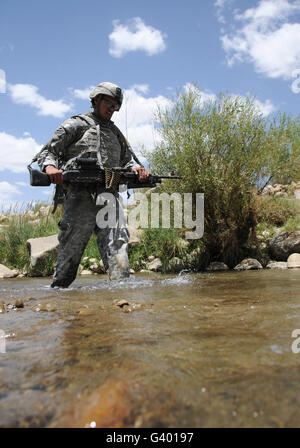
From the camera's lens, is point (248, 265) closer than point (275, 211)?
Yes

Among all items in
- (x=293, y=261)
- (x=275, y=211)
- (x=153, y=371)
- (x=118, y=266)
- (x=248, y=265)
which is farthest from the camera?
(x=275, y=211)

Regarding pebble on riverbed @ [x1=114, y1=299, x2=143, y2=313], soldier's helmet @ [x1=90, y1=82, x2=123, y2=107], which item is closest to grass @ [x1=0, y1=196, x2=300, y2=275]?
soldier's helmet @ [x1=90, y1=82, x2=123, y2=107]

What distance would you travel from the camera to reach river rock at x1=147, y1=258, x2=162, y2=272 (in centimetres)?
777

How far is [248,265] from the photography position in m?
7.25

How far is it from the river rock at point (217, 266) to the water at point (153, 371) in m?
5.57

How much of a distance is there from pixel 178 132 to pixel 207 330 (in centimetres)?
616

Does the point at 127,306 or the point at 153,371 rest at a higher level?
the point at 153,371

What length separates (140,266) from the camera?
26.4 feet

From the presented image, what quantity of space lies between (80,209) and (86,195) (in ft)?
0.60

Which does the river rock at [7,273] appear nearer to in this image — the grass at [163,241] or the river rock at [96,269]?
the grass at [163,241]

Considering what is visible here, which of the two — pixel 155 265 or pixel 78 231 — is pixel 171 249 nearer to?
pixel 155 265

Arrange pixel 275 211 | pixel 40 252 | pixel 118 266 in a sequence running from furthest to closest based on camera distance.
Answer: pixel 275 211 → pixel 40 252 → pixel 118 266

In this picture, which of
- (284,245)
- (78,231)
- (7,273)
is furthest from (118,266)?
(284,245)
